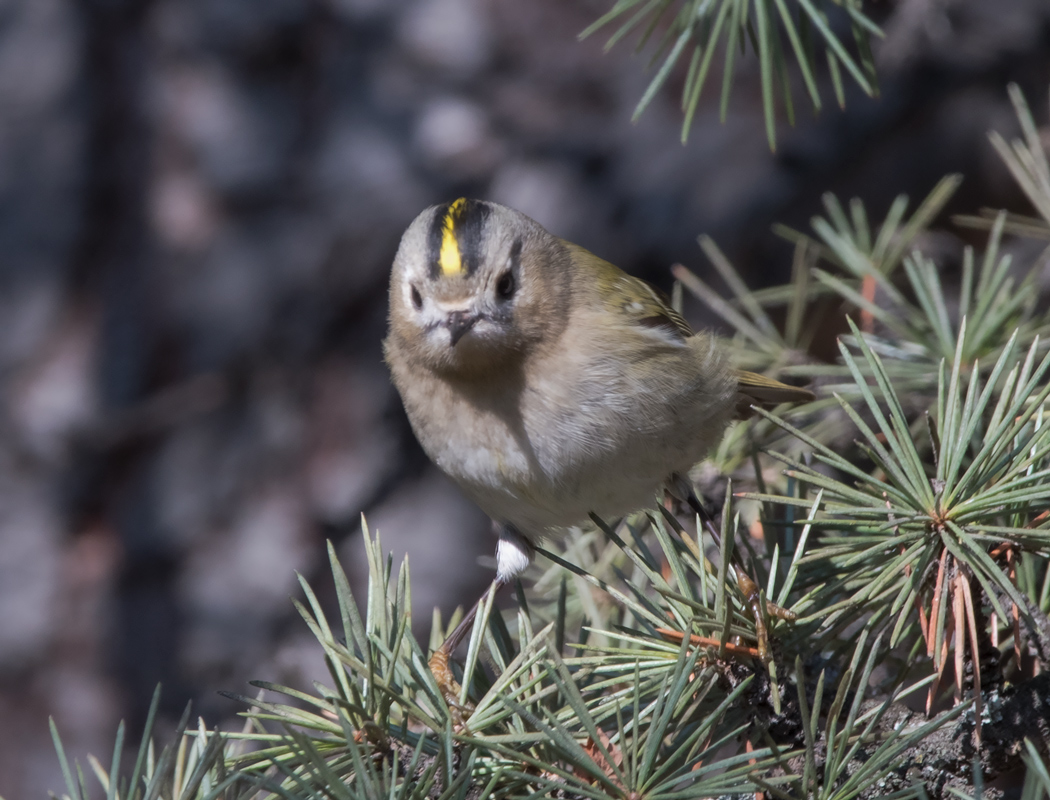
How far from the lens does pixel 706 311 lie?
1.89m

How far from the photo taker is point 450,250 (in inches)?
38.9

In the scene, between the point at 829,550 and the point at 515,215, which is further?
the point at 515,215

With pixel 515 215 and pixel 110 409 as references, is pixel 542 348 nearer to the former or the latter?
pixel 515 215

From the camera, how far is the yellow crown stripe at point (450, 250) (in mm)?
978

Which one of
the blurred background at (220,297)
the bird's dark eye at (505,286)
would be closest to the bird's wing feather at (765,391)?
the bird's dark eye at (505,286)

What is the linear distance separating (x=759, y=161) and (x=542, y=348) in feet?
3.24

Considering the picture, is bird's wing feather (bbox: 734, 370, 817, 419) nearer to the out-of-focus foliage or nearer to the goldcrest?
the goldcrest

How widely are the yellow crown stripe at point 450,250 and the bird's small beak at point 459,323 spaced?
0.18ft

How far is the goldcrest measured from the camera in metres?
0.94

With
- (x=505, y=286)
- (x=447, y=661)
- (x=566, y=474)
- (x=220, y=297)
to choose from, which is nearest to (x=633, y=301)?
(x=505, y=286)

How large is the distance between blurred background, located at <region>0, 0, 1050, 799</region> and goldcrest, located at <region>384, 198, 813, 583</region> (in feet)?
2.90

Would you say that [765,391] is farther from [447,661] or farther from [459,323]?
[447,661]

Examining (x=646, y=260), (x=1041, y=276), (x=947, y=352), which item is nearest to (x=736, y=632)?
(x=947, y=352)

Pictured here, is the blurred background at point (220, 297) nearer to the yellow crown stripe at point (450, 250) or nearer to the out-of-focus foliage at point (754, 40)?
the yellow crown stripe at point (450, 250)
